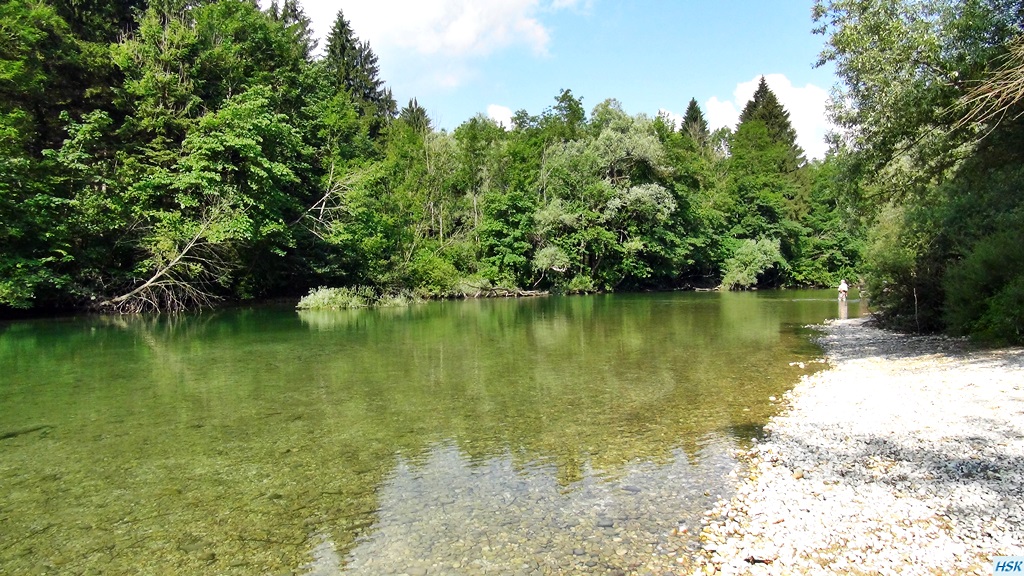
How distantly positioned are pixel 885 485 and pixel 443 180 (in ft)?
136

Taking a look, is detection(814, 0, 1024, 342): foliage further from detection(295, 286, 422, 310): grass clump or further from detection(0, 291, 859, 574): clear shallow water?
detection(295, 286, 422, 310): grass clump

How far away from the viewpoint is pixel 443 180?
147ft

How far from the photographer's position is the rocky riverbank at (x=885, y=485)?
414 cm

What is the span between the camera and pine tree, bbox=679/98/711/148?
2874 inches

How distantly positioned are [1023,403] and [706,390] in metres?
4.24

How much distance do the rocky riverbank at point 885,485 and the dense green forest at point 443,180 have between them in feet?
17.3

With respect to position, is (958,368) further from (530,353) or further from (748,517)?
(530,353)

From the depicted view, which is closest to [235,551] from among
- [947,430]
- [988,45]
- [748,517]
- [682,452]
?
[748,517]

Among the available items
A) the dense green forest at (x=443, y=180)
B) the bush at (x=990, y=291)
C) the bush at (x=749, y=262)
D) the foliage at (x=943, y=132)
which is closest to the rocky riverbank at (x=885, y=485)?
the bush at (x=990, y=291)

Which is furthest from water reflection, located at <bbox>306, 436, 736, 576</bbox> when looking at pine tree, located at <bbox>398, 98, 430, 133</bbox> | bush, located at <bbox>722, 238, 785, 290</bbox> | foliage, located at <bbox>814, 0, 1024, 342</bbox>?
pine tree, located at <bbox>398, 98, 430, 133</bbox>

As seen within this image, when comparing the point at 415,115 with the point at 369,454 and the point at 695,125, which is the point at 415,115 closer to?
the point at 695,125

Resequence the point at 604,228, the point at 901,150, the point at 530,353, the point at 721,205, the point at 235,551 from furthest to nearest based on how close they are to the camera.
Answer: the point at 721,205 → the point at 604,228 → the point at 530,353 → the point at 901,150 → the point at 235,551

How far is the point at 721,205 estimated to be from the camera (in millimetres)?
55188

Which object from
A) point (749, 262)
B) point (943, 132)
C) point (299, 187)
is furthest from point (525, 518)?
point (749, 262)
